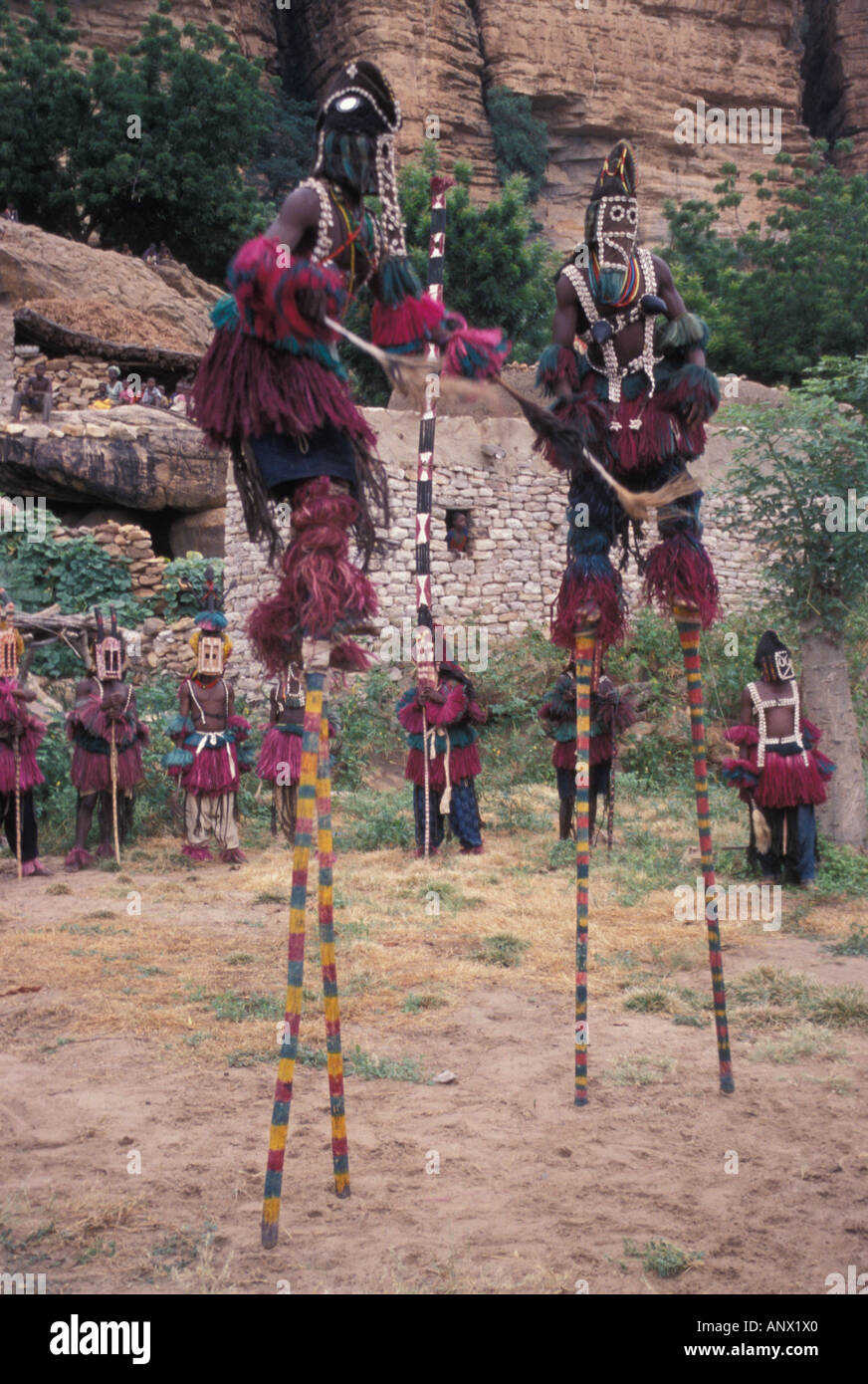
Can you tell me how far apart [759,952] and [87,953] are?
3615 mm

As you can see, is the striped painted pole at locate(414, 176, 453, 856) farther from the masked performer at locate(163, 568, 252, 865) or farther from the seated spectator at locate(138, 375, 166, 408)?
the seated spectator at locate(138, 375, 166, 408)

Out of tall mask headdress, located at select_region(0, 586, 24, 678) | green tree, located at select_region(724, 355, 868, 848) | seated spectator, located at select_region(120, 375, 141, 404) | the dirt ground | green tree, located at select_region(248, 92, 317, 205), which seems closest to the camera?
the dirt ground

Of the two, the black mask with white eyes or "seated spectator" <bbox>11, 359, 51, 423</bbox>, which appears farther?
"seated spectator" <bbox>11, 359, 51, 423</bbox>

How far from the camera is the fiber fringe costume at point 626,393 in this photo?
3902mm

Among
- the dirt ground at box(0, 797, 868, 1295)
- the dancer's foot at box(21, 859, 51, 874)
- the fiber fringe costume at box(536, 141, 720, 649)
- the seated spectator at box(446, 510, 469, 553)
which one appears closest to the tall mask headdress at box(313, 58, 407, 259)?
the fiber fringe costume at box(536, 141, 720, 649)

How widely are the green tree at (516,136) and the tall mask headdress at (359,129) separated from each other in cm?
3155

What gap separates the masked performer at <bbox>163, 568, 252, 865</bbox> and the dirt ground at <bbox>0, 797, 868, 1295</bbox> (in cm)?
197

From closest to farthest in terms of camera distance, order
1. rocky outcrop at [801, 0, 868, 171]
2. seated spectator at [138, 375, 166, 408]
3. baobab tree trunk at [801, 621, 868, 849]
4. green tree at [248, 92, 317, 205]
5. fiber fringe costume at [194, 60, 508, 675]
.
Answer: fiber fringe costume at [194, 60, 508, 675] < baobab tree trunk at [801, 621, 868, 849] < seated spectator at [138, 375, 166, 408] < green tree at [248, 92, 317, 205] < rocky outcrop at [801, 0, 868, 171]

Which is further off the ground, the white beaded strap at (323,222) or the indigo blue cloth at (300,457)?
the white beaded strap at (323,222)

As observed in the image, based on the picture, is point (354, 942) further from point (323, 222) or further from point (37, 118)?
point (37, 118)

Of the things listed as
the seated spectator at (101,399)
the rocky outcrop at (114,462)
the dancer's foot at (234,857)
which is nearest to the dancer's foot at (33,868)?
the dancer's foot at (234,857)

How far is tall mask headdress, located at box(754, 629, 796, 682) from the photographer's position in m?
7.40

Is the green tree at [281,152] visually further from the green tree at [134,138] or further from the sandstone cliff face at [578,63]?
the green tree at [134,138]

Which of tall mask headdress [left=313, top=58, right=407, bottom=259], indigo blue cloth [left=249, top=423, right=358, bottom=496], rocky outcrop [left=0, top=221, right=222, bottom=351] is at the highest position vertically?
rocky outcrop [left=0, top=221, right=222, bottom=351]
